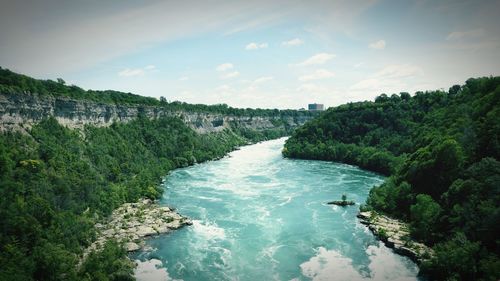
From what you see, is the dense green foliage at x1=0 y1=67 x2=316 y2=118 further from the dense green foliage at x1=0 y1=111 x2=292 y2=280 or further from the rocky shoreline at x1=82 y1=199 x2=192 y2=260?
the rocky shoreline at x1=82 y1=199 x2=192 y2=260

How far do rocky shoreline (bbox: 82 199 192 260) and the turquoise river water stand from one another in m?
1.18

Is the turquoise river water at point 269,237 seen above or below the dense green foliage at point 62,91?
below

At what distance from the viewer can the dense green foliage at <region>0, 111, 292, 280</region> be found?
2367cm

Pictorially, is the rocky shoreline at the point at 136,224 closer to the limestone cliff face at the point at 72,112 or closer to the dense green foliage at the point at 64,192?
the dense green foliage at the point at 64,192

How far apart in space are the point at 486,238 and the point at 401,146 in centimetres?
3917

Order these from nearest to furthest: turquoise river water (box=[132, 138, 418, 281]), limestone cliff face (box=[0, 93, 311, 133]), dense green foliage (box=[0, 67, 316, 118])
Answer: turquoise river water (box=[132, 138, 418, 281]) → limestone cliff face (box=[0, 93, 311, 133]) → dense green foliage (box=[0, 67, 316, 118])

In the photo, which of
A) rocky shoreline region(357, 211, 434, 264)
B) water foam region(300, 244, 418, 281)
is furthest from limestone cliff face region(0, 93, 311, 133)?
rocky shoreline region(357, 211, 434, 264)

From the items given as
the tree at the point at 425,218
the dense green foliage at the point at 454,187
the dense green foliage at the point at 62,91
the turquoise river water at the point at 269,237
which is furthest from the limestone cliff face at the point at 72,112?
the tree at the point at 425,218

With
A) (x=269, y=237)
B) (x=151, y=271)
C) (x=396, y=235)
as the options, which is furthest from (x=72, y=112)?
(x=396, y=235)

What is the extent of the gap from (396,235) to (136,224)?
2359cm

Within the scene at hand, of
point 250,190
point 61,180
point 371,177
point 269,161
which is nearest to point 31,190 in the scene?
point 61,180

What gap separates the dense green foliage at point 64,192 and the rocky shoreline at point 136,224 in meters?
1.11

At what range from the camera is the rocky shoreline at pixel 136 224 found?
31.2 metres

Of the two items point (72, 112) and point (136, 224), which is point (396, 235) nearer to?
point (136, 224)
